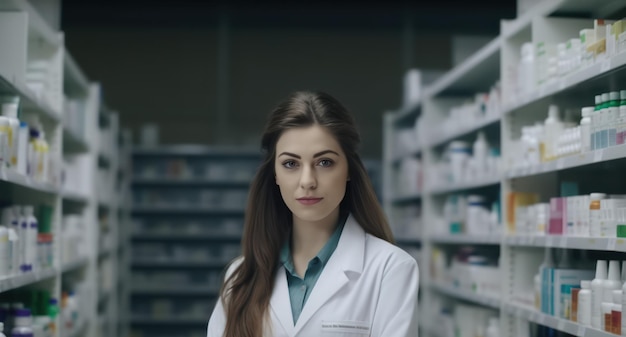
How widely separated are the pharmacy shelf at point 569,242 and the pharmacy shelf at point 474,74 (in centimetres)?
117

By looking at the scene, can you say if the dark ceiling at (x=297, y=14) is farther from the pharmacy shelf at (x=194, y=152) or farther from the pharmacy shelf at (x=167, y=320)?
the pharmacy shelf at (x=167, y=320)

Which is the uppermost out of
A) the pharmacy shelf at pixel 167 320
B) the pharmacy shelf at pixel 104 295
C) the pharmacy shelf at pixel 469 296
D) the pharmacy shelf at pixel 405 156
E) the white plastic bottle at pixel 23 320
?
the pharmacy shelf at pixel 405 156

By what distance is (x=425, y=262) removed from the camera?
6.36 meters

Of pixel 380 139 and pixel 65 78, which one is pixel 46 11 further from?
pixel 380 139

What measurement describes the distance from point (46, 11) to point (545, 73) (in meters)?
2.98

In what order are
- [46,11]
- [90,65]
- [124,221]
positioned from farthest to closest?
[90,65], [124,221], [46,11]

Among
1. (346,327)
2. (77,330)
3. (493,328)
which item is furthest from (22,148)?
(493,328)

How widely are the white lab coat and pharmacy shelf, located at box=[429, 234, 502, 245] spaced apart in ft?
7.06

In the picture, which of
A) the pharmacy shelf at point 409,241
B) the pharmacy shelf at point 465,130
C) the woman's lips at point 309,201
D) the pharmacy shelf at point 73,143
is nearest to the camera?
the woman's lips at point 309,201

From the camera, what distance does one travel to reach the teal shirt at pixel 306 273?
234cm

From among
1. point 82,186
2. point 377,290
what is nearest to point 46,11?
point 82,186

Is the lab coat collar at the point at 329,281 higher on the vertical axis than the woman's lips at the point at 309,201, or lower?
lower

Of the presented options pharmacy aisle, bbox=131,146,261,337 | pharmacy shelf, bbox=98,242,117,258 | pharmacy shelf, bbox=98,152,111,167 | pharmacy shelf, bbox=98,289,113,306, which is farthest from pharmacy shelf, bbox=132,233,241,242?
pharmacy shelf, bbox=98,152,111,167

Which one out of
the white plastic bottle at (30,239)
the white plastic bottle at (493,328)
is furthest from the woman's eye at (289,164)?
the white plastic bottle at (493,328)
